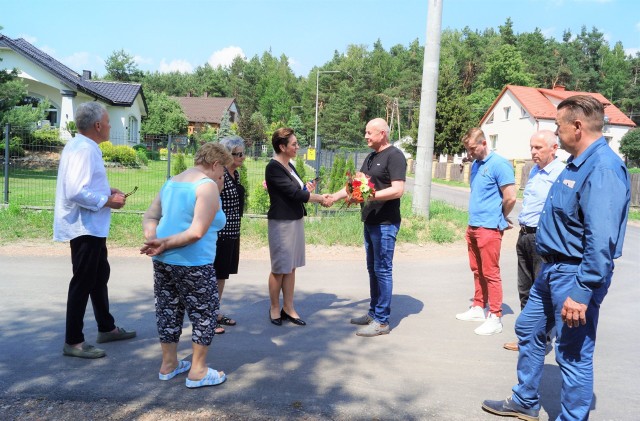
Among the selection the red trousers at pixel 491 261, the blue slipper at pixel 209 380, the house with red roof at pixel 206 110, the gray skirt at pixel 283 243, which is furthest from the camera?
the house with red roof at pixel 206 110

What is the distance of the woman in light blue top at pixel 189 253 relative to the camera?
3758mm

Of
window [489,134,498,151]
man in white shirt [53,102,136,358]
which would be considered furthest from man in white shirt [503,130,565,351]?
window [489,134,498,151]

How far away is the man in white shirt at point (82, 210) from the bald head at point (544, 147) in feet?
13.1

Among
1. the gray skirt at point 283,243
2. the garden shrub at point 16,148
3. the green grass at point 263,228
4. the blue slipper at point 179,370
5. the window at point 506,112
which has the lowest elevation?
the blue slipper at point 179,370

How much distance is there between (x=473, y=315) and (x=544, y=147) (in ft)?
6.79

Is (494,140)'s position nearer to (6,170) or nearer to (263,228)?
(263,228)

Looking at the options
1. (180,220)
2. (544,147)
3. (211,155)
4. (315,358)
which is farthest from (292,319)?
(544,147)

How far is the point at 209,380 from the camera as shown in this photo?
13.0 ft

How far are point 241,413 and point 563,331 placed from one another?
2202mm

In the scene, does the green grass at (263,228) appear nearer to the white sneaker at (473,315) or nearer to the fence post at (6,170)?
the fence post at (6,170)

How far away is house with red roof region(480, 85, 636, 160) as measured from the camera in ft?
146

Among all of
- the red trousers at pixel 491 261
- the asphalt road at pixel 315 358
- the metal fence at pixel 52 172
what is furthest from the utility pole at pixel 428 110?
the red trousers at pixel 491 261

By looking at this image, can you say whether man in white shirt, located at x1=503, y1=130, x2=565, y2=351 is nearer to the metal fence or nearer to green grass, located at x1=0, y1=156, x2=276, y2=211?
the metal fence

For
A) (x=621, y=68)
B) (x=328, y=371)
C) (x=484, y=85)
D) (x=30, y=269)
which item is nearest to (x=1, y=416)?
(x=328, y=371)
